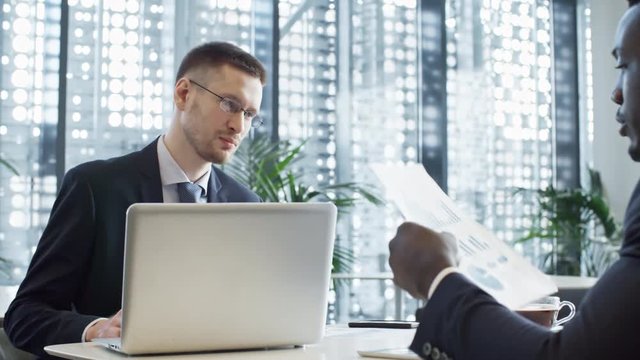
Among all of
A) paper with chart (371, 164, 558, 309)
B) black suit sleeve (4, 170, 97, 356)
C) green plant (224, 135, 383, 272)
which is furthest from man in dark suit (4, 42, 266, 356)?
green plant (224, 135, 383, 272)

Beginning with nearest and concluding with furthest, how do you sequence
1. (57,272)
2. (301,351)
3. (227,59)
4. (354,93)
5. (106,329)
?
(301,351), (106,329), (57,272), (227,59), (354,93)

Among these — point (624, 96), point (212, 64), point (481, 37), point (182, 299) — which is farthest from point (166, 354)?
point (481, 37)

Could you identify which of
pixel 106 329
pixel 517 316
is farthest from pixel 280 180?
pixel 517 316

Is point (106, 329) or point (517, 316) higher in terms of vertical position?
point (517, 316)

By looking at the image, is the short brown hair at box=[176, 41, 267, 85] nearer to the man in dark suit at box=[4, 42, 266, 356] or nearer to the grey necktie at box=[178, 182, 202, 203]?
the man in dark suit at box=[4, 42, 266, 356]

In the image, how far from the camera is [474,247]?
141 centimetres

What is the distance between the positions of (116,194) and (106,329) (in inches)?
22.6

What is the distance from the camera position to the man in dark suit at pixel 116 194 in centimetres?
232

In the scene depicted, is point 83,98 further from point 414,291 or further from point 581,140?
point 414,291

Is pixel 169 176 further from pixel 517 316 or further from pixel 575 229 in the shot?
pixel 575 229

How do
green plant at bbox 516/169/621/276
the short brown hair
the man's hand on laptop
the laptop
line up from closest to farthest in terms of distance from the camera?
1. the laptop
2. the man's hand on laptop
3. the short brown hair
4. green plant at bbox 516/169/621/276

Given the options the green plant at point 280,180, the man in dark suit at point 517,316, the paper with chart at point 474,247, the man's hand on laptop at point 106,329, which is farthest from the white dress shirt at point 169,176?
the green plant at point 280,180

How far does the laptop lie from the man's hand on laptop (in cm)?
12

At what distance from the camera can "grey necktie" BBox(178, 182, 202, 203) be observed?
8.48 ft
